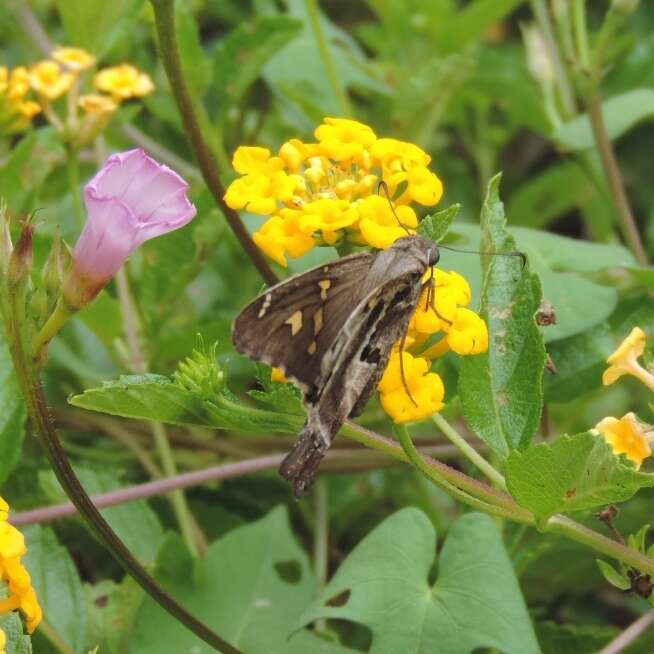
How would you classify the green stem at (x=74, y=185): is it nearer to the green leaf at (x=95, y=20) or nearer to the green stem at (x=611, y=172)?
the green leaf at (x=95, y=20)

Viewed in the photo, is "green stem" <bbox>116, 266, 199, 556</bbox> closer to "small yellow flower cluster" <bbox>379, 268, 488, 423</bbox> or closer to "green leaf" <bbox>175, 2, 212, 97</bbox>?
"green leaf" <bbox>175, 2, 212, 97</bbox>

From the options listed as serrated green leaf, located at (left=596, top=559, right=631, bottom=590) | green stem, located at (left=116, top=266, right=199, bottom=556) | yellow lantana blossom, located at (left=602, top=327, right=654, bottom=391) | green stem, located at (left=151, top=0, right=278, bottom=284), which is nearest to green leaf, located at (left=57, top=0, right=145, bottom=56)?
green stem, located at (left=116, top=266, right=199, bottom=556)

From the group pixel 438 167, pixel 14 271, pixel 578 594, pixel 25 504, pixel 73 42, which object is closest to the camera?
pixel 14 271

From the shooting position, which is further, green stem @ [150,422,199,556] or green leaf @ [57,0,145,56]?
green leaf @ [57,0,145,56]

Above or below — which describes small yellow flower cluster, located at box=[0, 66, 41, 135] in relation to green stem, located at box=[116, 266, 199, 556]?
above

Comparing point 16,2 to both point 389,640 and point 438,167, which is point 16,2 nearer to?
point 438,167

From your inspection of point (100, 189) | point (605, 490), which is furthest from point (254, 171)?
point (605, 490)
